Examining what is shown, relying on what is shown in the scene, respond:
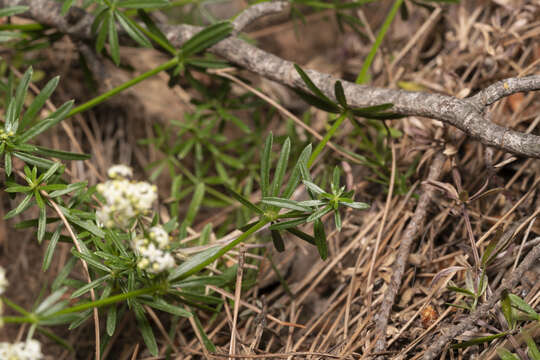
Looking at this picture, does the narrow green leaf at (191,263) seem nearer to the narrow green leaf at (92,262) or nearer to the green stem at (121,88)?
the narrow green leaf at (92,262)

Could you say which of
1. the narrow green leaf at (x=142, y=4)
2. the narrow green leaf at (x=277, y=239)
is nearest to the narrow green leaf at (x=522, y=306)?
the narrow green leaf at (x=277, y=239)

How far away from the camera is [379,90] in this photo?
2.19 m

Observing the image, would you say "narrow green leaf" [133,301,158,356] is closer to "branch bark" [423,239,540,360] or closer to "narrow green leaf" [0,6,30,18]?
"branch bark" [423,239,540,360]

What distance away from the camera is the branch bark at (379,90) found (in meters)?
1.79

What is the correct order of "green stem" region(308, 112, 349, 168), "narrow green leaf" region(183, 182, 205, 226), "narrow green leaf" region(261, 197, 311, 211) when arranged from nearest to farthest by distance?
"narrow green leaf" region(261, 197, 311, 211) < "green stem" region(308, 112, 349, 168) < "narrow green leaf" region(183, 182, 205, 226)

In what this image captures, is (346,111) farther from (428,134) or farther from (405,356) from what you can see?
(405,356)

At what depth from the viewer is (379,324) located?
1.88 metres

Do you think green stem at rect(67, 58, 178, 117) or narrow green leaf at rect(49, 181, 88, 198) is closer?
narrow green leaf at rect(49, 181, 88, 198)

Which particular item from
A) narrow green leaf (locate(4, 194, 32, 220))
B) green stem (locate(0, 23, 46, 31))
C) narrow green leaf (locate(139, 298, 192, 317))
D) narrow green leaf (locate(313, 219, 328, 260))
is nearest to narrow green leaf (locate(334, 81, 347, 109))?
narrow green leaf (locate(313, 219, 328, 260))

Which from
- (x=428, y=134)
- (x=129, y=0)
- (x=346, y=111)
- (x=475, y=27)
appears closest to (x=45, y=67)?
(x=129, y=0)

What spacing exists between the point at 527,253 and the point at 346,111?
1070 mm

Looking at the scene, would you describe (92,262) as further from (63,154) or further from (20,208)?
(63,154)

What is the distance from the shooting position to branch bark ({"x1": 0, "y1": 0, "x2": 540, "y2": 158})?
179 cm

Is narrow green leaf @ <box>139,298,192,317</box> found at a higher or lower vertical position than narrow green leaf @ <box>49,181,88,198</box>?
lower
